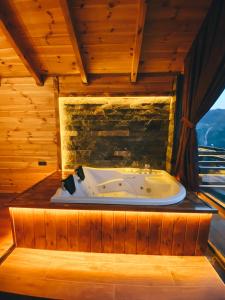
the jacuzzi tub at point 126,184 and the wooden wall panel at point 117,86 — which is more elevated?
the wooden wall panel at point 117,86

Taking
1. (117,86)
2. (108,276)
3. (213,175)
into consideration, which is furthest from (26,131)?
(213,175)

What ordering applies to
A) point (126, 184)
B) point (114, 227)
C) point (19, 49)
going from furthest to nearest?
point (126, 184), point (19, 49), point (114, 227)

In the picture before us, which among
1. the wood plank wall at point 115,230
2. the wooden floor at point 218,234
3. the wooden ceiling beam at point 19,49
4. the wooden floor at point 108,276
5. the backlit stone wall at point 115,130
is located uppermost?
the wooden ceiling beam at point 19,49

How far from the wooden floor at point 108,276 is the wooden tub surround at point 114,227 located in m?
0.09

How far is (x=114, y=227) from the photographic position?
1680 millimetres

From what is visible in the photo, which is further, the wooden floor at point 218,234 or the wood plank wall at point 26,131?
the wood plank wall at point 26,131

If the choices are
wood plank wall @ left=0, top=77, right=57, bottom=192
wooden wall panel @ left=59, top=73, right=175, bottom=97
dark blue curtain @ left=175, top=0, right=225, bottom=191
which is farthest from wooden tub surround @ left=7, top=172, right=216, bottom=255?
wooden wall panel @ left=59, top=73, right=175, bottom=97

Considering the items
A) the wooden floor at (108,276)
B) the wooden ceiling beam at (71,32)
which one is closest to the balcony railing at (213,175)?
the wooden floor at (108,276)

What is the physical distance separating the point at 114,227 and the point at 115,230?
0.03m

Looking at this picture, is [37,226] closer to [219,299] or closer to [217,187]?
[219,299]

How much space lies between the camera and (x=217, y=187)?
2482 mm

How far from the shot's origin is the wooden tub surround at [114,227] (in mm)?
1646

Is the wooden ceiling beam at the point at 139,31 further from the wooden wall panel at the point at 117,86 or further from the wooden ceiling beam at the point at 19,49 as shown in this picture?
the wooden ceiling beam at the point at 19,49

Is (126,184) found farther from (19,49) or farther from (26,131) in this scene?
(19,49)
